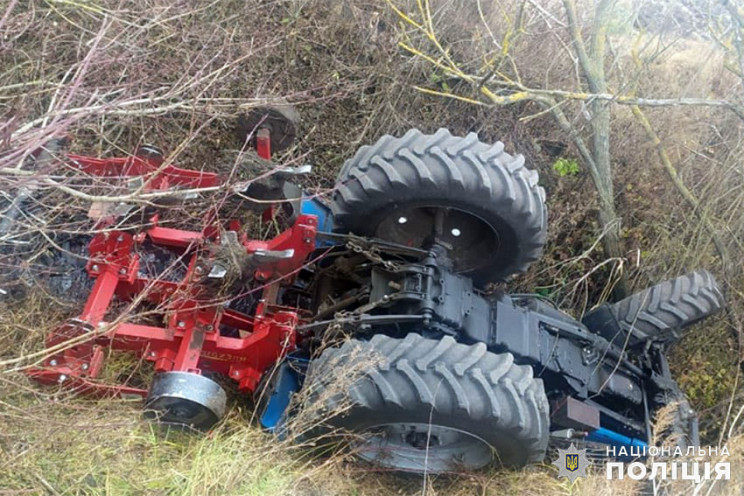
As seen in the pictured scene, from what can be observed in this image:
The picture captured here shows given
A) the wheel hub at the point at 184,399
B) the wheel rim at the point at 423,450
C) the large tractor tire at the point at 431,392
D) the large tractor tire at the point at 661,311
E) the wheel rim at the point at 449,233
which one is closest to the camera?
the large tractor tire at the point at 431,392

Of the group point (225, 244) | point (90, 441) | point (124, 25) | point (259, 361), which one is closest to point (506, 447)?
point (259, 361)

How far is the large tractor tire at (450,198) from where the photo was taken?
9.45 feet

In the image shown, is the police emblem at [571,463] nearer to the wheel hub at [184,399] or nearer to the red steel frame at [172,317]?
the red steel frame at [172,317]

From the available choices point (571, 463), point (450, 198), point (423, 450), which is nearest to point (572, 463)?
point (571, 463)

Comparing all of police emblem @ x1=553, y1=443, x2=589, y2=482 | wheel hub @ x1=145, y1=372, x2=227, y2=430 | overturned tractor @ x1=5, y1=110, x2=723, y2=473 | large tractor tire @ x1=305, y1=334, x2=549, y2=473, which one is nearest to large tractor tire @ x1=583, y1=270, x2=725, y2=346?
overturned tractor @ x1=5, y1=110, x2=723, y2=473

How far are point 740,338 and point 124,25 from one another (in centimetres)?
418

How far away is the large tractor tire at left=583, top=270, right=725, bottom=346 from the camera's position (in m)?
3.50

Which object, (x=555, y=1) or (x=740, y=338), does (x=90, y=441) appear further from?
(x=555, y=1)

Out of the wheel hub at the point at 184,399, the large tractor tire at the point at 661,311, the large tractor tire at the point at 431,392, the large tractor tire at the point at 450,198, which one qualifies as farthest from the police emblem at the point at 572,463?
the wheel hub at the point at 184,399

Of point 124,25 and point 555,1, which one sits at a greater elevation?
point 555,1

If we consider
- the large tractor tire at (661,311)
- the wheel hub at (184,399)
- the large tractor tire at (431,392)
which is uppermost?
the large tractor tire at (661,311)

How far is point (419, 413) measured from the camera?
105 inches

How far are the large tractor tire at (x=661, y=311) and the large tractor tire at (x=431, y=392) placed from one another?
94cm

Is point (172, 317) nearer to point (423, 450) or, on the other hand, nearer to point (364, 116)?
point (423, 450)
